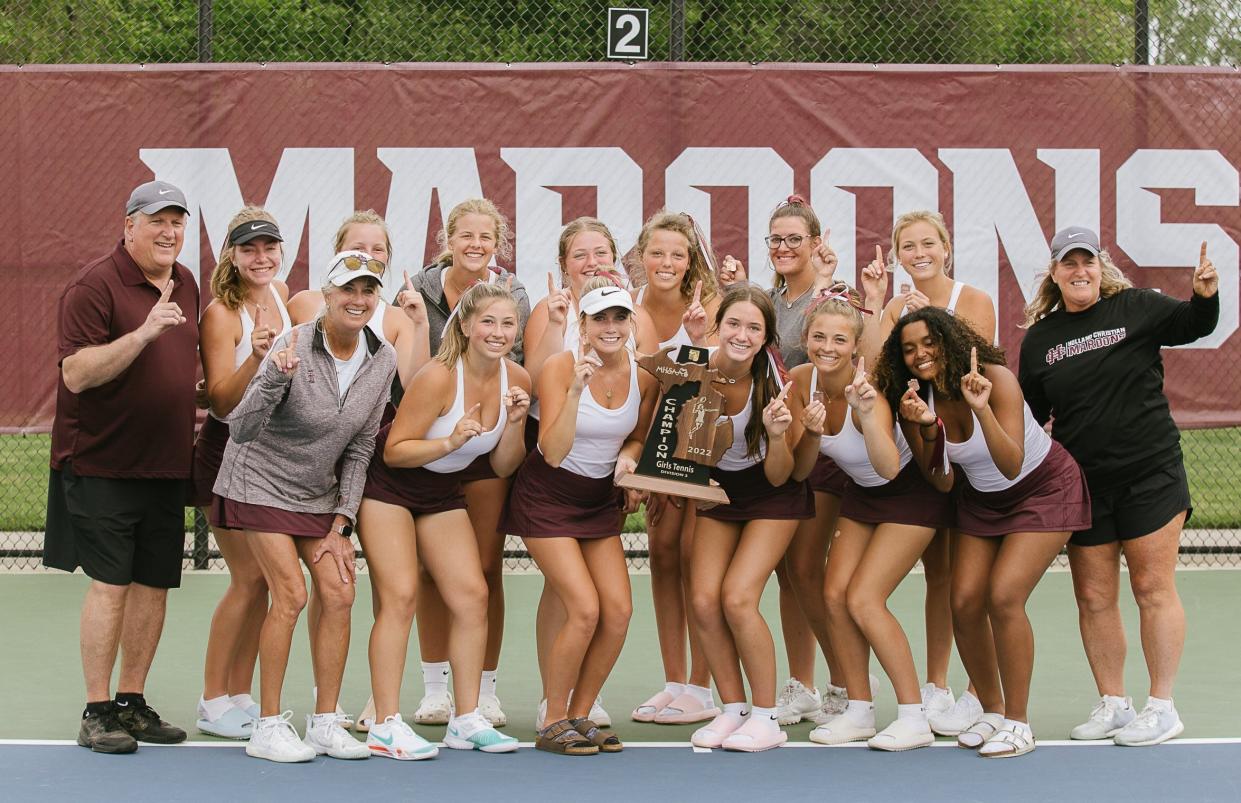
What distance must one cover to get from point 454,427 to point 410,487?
256 millimetres

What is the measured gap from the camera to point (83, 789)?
457 centimetres

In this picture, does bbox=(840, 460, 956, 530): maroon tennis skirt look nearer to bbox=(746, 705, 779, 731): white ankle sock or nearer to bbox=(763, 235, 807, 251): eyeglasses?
bbox=(746, 705, 779, 731): white ankle sock

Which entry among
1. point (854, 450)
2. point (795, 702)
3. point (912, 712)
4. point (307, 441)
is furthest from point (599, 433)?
point (912, 712)

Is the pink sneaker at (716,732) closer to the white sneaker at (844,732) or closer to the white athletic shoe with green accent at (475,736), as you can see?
the white sneaker at (844,732)

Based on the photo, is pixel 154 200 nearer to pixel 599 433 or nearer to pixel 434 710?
pixel 599 433

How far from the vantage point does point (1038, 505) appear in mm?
5098

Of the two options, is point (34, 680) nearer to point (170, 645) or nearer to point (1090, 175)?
point (170, 645)

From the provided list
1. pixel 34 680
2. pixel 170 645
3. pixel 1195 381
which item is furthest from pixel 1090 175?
pixel 34 680

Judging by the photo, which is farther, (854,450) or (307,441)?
(854,450)

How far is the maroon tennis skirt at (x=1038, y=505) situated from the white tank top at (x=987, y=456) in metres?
0.03

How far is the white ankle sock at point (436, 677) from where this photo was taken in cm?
548

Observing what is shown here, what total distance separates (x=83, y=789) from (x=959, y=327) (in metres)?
3.10

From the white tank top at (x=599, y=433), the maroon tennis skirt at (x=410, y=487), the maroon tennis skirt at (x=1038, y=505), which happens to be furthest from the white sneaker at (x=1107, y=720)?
the maroon tennis skirt at (x=410, y=487)

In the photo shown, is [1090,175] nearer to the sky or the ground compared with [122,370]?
nearer to the sky
